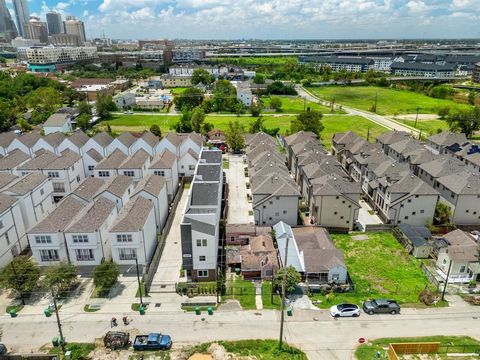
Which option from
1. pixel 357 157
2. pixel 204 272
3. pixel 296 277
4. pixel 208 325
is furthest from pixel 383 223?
pixel 208 325

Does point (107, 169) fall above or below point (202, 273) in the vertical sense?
above

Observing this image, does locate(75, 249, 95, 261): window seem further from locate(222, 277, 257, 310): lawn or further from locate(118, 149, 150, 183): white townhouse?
locate(118, 149, 150, 183): white townhouse

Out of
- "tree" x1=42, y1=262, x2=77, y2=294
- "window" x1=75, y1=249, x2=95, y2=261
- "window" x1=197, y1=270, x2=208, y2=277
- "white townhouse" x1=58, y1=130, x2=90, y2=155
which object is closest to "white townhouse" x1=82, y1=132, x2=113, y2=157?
"white townhouse" x1=58, y1=130, x2=90, y2=155

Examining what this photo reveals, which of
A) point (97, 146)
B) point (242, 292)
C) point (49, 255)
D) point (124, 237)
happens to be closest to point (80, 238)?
point (49, 255)

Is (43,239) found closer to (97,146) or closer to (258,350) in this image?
(258,350)

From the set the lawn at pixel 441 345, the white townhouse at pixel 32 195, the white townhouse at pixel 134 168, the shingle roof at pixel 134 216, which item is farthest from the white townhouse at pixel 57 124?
the lawn at pixel 441 345

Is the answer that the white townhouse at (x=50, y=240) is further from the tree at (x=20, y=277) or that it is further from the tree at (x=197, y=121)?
the tree at (x=197, y=121)
